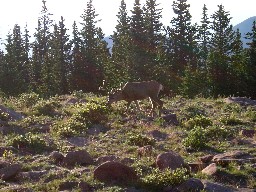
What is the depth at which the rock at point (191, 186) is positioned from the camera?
35.6ft

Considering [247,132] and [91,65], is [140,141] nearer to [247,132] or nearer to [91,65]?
[247,132]

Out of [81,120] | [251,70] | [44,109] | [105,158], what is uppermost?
[251,70]

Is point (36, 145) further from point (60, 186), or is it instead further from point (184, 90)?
point (184, 90)

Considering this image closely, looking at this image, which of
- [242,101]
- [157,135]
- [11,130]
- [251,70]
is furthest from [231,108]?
[251,70]

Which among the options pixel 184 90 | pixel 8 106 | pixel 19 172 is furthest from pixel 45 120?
pixel 184 90

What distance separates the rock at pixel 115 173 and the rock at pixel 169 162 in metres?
1.07

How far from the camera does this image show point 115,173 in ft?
38.3

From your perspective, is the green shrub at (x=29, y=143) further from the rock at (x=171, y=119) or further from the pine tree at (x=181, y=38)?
the pine tree at (x=181, y=38)

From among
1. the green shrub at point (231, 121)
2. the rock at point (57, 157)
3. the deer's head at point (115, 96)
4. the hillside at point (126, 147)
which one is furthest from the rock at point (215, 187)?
the deer's head at point (115, 96)

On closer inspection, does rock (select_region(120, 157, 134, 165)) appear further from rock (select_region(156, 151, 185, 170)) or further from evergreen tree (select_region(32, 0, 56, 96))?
evergreen tree (select_region(32, 0, 56, 96))

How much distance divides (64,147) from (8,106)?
27.7ft

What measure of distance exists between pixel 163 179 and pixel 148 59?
31049mm

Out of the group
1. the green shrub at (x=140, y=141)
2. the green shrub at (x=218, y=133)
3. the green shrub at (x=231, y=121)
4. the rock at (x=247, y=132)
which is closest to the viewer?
the green shrub at (x=140, y=141)

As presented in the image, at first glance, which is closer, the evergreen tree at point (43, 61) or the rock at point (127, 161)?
the rock at point (127, 161)
